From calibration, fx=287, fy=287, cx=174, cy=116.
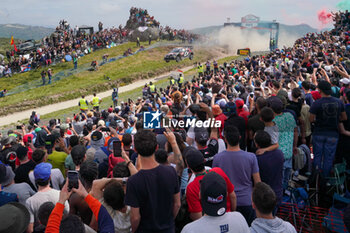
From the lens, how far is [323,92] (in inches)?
228

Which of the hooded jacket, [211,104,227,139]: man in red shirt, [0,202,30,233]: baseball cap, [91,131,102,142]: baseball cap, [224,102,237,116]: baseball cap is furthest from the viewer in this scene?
[91,131,102,142]: baseball cap

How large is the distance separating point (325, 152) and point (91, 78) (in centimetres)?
3022

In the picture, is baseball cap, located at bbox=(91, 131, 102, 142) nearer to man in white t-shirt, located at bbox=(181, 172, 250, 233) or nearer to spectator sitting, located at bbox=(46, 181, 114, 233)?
spectator sitting, located at bbox=(46, 181, 114, 233)

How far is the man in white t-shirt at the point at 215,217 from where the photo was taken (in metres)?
2.66

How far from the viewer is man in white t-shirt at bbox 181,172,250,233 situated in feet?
8.74

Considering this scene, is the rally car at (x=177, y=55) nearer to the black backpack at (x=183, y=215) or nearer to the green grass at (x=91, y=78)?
the green grass at (x=91, y=78)

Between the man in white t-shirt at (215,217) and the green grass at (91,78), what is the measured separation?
25118 millimetres

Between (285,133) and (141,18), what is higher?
(141,18)

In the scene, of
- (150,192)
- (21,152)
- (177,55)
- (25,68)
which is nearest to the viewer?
(150,192)

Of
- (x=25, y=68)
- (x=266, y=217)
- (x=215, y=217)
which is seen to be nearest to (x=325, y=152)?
(x=266, y=217)

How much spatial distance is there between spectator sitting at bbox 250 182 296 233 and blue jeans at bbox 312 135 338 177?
132 inches

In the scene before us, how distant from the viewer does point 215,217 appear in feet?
8.89

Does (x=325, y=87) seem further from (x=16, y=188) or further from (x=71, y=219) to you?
(x=16, y=188)

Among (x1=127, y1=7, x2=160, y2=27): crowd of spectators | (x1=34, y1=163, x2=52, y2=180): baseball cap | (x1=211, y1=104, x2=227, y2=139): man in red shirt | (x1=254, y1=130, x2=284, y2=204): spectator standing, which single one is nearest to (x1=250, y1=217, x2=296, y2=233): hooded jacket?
(x1=254, y1=130, x2=284, y2=204): spectator standing
